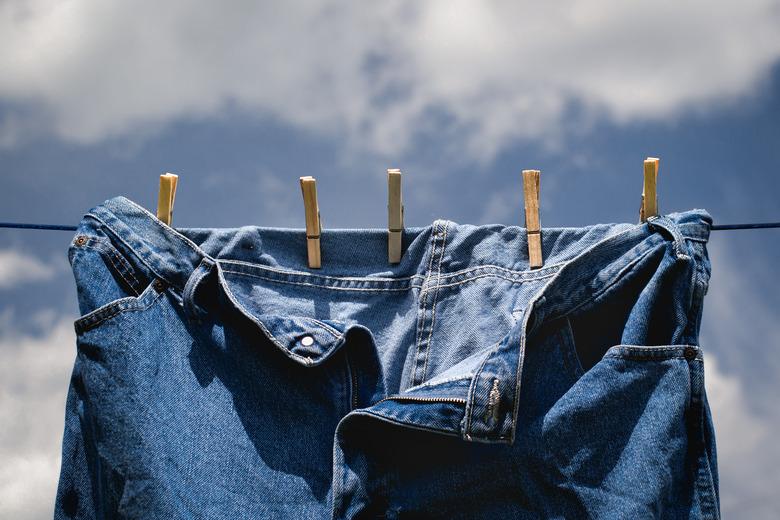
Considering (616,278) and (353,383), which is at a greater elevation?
(616,278)

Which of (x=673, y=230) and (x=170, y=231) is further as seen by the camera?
(x=170, y=231)

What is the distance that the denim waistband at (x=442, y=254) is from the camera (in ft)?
5.60

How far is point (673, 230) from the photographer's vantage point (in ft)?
5.60

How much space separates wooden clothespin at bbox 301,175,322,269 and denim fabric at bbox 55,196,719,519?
54 mm

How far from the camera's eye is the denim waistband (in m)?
1.71

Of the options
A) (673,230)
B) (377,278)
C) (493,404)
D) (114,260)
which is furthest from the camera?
(377,278)

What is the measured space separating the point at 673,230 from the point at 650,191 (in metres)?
0.13

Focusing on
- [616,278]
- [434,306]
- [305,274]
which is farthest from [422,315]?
[616,278]

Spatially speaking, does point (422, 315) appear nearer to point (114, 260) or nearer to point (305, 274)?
point (305, 274)

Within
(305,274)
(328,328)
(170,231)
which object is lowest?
(328,328)

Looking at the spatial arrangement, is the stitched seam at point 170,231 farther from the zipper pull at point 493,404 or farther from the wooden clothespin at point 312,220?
the zipper pull at point 493,404

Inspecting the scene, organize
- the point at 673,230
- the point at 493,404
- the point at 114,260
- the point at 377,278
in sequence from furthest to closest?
the point at 377,278 < the point at 114,260 < the point at 673,230 < the point at 493,404

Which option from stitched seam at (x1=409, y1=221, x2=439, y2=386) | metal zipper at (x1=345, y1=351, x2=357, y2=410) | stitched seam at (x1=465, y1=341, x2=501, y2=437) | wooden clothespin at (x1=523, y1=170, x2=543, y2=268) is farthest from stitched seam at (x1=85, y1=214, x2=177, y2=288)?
wooden clothespin at (x1=523, y1=170, x2=543, y2=268)

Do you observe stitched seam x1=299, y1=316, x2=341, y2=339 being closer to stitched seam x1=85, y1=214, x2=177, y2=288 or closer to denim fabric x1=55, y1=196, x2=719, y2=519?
denim fabric x1=55, y1=196, x2=719, y2=519
